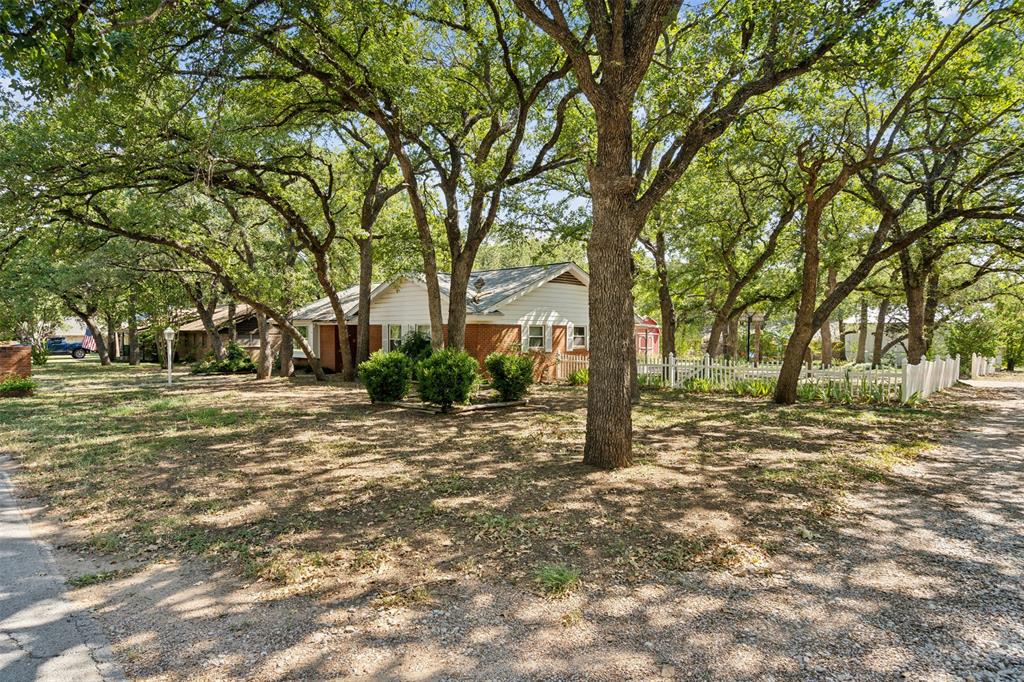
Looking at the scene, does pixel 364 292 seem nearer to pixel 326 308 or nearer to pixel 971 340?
pixel 326 308

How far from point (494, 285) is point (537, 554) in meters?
19.0

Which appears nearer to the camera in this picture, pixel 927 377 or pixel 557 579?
pixel 557 579

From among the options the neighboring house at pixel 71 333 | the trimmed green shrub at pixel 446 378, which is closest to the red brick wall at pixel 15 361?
the trimmed green shrub at pixel 446 378

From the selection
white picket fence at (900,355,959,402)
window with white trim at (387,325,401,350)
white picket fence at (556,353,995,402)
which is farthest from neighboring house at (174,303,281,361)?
white picket fence at (900,355,959,402)

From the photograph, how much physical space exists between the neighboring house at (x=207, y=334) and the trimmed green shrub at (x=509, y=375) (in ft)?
81.7

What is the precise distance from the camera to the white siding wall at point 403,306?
2148cm

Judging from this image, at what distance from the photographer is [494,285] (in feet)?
75.5

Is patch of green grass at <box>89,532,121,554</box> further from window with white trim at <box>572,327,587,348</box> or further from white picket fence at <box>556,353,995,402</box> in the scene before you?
window with white trim at <box>572,327,587,348</box>

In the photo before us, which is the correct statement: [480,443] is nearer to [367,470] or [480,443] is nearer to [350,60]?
[367,470]

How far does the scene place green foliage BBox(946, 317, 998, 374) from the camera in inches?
1142

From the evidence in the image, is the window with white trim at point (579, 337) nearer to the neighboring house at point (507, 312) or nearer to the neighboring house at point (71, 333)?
the neighboring house at point (507, 312)

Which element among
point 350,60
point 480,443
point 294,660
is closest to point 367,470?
point 480,443

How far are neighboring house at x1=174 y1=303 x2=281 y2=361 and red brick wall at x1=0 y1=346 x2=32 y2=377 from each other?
55.5ft

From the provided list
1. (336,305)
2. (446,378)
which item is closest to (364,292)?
(336,305)
